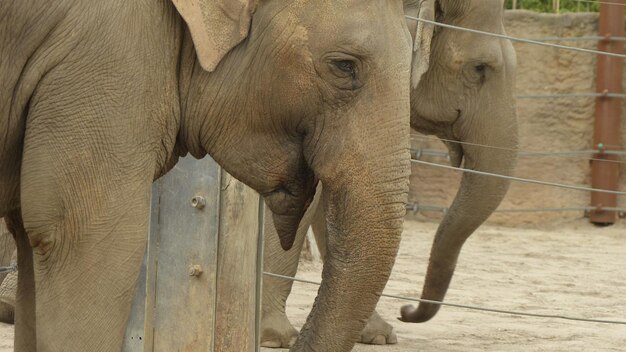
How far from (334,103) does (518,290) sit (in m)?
4.86

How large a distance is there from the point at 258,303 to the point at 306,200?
1137 millimetres

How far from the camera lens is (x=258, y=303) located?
4.55 metres

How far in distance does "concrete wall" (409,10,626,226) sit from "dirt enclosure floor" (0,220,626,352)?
0.86 ft

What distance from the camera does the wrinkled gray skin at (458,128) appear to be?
5.65m

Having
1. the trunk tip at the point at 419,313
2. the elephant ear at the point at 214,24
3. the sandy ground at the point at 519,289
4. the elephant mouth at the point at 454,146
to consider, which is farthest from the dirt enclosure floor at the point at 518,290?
the elephant ear at the point at 214,24

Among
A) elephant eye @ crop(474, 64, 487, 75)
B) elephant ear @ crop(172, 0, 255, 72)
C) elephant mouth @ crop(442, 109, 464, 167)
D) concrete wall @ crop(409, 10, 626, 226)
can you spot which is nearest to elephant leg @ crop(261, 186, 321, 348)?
elephant mouth @ crop(442, 109, 464, 167)

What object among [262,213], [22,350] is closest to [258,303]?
[262,213]

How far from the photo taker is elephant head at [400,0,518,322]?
5727mm

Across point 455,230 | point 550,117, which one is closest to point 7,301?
point 455,230

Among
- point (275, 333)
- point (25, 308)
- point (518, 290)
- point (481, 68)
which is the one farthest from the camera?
point (518, 290)

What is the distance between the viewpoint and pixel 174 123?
3.31 metres

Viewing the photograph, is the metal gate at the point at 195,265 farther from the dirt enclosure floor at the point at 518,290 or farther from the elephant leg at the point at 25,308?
the dirt enclosure floor at the point at 518,290

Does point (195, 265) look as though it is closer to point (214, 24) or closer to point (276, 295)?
point (276, 295)

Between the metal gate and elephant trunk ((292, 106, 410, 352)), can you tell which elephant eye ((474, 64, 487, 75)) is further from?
elephant trunk ((292, 106, 410, 352))
